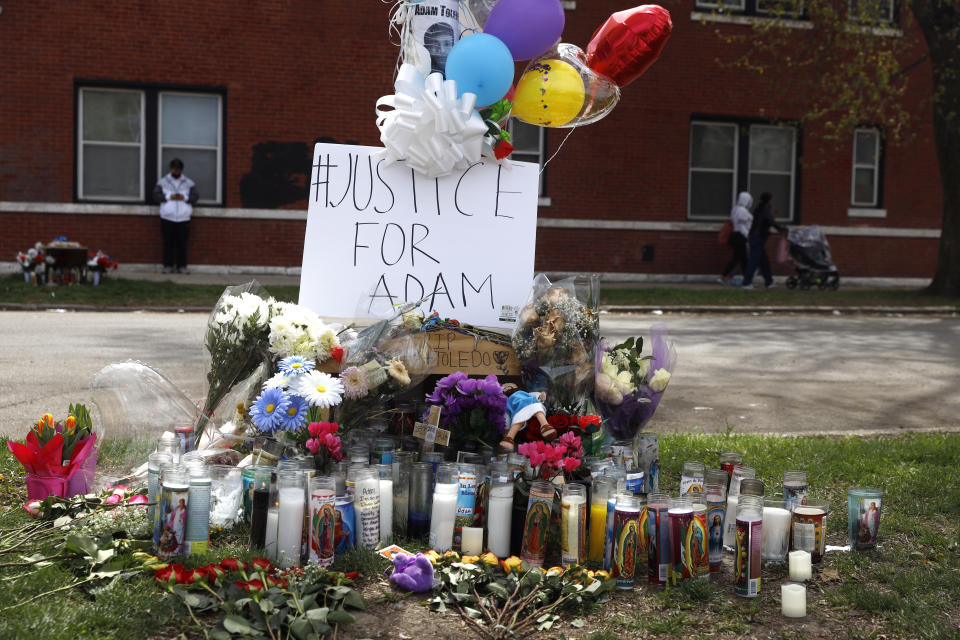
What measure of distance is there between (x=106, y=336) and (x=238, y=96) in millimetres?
8018

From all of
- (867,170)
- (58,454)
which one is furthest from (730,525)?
(867,170)

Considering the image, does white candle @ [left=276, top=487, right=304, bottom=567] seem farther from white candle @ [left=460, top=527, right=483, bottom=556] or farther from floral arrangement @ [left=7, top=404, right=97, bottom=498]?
floral arrangement @ [left=7, top=404, right=97, bottom=498]

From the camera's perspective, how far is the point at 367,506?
354 centimetres

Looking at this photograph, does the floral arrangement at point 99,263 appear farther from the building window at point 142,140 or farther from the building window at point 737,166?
the building window at point 737,166

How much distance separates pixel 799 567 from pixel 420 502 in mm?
1381

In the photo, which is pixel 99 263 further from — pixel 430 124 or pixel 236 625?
pixel 236 625

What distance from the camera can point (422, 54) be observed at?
4480 mm

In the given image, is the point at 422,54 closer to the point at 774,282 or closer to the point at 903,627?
the point at 903,627

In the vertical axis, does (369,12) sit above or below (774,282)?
above

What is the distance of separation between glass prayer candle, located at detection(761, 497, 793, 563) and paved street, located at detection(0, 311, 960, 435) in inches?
107

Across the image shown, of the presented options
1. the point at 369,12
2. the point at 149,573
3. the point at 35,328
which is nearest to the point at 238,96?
the point at 369,12

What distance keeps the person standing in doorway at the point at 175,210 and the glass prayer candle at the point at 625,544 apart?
1408 centimetres

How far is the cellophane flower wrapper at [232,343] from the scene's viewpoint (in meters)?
4.25

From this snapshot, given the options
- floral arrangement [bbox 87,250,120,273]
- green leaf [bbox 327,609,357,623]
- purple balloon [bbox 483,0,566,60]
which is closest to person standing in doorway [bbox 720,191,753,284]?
floral arrangement [bbox 87,250,120,273]
